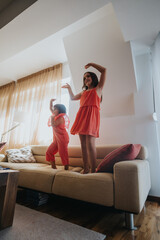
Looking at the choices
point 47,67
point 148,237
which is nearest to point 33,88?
point 47,67

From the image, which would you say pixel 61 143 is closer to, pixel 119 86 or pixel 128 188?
pixel 128 188

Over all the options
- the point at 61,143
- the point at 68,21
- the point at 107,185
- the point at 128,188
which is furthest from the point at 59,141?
the point at 68,21

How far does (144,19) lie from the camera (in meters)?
1.61

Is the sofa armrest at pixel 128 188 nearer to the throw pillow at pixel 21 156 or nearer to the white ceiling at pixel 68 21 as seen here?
the white ceiling at pixel 68 21

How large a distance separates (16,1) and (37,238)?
2.41 meters

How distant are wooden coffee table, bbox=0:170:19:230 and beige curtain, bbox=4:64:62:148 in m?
2.10

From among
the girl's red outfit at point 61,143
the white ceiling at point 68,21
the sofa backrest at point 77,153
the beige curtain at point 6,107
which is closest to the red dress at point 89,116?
the girl's red outfit at point 61,143

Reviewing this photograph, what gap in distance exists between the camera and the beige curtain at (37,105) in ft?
10.8

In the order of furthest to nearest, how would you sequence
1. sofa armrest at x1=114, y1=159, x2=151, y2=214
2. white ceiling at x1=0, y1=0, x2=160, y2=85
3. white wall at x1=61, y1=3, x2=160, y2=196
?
white wall at x1=61, y1=3, x2=160, y2=196, white ceiling at x1=0, y1=0, x2=160, y2=85, sofa armrest at x1=114, y1=159, x2=151, y2=214

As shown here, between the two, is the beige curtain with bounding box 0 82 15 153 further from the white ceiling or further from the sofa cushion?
the sofa cushion

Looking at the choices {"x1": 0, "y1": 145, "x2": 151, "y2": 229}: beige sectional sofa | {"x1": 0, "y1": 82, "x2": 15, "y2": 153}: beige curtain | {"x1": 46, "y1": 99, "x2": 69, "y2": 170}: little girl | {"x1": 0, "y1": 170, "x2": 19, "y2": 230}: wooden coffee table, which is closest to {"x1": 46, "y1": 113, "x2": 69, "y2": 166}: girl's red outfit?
{"x1": 46, "y1": 99, "x2": 69, "y2": 170}: little girl

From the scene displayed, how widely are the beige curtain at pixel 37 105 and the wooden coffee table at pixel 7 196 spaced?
6.89 ft

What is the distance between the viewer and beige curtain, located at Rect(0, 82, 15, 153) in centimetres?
423

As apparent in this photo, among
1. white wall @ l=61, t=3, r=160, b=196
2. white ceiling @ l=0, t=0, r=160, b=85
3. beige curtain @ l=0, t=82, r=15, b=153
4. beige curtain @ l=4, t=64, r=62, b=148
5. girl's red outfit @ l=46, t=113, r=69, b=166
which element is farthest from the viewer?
beige curtain @ l=0, t=82, r=15, b=153
